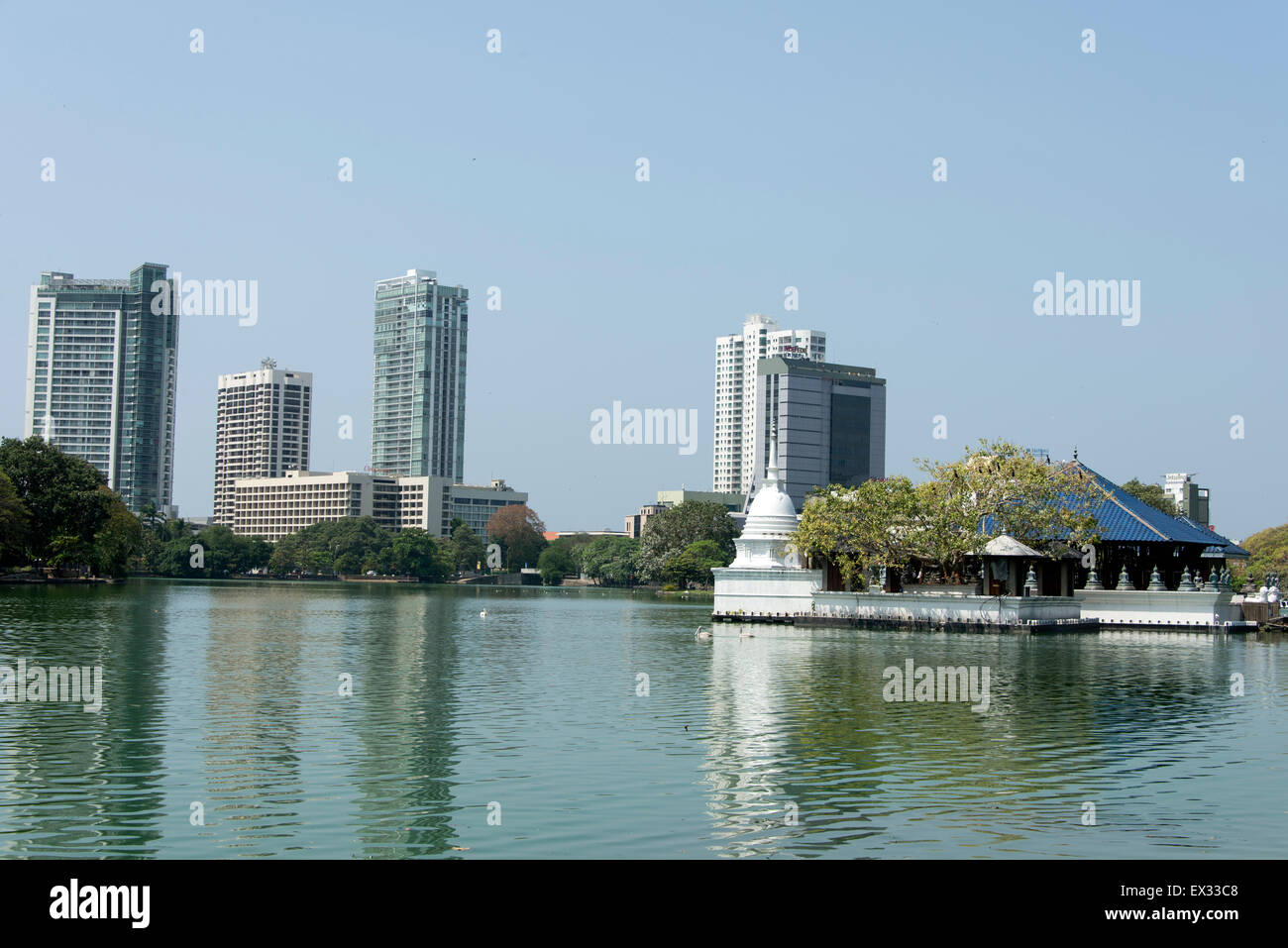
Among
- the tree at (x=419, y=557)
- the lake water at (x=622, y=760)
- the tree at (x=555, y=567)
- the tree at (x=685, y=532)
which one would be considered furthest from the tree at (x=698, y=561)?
the lake water at (x=622, y=760)

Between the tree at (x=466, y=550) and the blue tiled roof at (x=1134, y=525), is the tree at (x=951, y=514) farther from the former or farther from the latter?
the tree at (x=466, y=550)

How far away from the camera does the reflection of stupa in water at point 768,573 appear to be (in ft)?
214

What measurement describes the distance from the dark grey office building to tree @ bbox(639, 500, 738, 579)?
152 feet

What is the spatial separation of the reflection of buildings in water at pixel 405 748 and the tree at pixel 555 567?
136342mm

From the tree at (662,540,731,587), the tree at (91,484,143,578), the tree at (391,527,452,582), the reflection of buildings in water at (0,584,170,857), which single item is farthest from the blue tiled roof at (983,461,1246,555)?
the tree at (391,527,452,582)

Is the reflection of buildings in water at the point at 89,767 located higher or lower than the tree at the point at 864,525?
lower

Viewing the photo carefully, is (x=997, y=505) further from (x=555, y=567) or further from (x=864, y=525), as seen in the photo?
(x=555, y=567)

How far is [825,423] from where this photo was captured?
183 meters

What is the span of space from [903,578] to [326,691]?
4602 cm

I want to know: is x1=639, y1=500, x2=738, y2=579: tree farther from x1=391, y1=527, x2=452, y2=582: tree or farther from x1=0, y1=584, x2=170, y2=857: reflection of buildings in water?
x1=0, y1=584, x2=170, y2=857: reflection of buildings in water

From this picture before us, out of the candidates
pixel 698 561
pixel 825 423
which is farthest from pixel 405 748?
pixel 825 423

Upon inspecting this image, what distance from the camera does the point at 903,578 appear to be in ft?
225

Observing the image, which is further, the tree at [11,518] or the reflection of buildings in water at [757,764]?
the tree at [11,518]

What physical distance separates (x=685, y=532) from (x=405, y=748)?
111019mm
